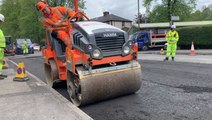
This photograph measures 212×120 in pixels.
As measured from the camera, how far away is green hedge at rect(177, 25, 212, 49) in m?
22.4

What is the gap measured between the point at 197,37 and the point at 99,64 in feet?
65.2

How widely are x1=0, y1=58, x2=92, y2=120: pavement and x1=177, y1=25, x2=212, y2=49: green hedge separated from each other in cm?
1842

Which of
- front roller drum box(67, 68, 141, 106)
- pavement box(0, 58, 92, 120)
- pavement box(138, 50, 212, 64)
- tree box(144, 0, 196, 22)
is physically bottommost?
pavement box(0, 58, 92, 120)

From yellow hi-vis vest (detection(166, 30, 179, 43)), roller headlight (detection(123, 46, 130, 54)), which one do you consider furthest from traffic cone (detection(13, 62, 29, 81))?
yellow hi-vis vest (detection(166, 30, 179, 43))

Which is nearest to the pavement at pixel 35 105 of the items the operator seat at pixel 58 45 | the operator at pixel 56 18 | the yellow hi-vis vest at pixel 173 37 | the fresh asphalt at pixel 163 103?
the fresh asphalt at pixel 163 103

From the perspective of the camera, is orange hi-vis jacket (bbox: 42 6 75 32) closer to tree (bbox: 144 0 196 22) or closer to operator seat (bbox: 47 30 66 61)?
operator seat (bbox: 47 30 66 61)

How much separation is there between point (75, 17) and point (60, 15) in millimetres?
561

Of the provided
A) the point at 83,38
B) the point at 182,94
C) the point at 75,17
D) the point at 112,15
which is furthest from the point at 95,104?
the point at 112,15

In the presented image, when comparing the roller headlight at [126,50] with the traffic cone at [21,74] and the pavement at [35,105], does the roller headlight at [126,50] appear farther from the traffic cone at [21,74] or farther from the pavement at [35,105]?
the traffic cone at [21,74]

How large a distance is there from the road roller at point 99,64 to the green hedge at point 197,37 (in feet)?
60.6

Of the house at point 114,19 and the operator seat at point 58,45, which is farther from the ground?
the house at point 114,19

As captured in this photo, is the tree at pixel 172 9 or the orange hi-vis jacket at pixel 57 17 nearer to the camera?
the orange hi-vis jacket at pixel 57 17

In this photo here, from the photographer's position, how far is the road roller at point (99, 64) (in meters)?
5.17

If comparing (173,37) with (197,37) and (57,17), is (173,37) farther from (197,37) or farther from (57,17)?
(197,37)
